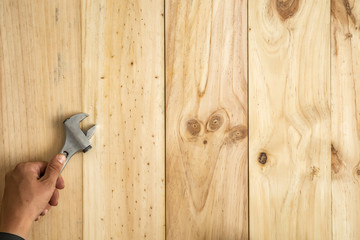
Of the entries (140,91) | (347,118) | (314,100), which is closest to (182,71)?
(140,91)

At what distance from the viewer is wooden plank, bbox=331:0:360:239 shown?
73cm

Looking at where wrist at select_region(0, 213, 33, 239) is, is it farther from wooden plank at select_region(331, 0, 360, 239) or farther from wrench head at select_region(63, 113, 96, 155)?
wooden plank at select_region(331, 0, 360, 239)

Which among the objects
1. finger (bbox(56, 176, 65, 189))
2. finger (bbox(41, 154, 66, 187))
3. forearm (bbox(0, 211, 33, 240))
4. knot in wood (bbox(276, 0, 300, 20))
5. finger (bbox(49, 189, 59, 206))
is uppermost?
knot in wood (bbox(276, 0, 300, 20))

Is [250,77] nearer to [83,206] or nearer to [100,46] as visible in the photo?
[100,46]

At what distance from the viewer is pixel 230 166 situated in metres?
0.72

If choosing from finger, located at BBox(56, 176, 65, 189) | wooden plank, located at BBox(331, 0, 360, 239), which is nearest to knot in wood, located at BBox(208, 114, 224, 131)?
wooden plank, located at BBox(331, 0, 360, 239)

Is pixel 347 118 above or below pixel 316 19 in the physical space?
below

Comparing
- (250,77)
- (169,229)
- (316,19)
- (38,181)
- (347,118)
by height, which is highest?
(316,19)

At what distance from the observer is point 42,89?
2.31 ft

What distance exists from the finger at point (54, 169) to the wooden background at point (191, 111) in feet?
0.16

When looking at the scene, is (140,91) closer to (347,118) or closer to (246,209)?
(246,209)

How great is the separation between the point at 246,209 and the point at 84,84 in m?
0.56

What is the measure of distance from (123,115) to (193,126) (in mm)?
194

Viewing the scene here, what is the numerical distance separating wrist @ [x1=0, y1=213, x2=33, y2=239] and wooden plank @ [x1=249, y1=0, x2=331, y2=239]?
0.57m
